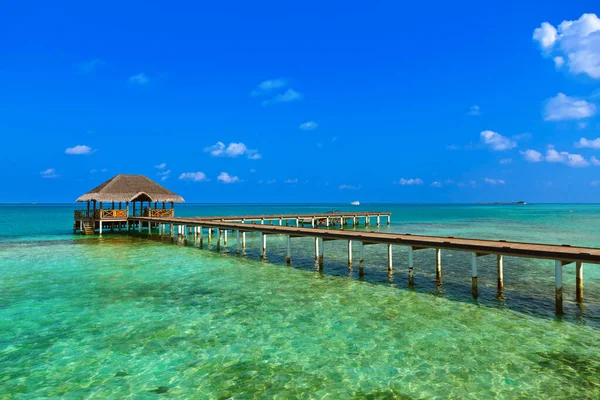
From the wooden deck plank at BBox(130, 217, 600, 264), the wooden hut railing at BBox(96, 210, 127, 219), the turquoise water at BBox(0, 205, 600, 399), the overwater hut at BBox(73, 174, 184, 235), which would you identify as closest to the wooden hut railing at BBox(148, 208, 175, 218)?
the overwater hut at BBox(73, 174, 184, 235)

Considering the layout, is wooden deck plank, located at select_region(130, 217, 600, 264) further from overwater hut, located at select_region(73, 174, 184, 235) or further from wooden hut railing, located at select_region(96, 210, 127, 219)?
wooden hut railing, located at select_region(96, 210, 127, 219)

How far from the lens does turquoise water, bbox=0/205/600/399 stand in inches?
238

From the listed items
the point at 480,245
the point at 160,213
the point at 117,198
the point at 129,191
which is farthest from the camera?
the point at 160,213

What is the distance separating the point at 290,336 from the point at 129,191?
28512 mm

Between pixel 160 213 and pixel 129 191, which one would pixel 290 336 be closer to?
pixel 129 191

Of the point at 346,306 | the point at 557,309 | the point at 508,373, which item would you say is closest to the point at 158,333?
the point at 346,306

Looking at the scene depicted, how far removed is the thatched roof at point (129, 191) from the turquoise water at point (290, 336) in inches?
668

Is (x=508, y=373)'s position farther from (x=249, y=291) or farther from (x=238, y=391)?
(x=249, y=291)

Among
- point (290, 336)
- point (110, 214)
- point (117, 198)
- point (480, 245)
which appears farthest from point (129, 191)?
point (480, 245)

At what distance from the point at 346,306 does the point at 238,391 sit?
5138 millimetres

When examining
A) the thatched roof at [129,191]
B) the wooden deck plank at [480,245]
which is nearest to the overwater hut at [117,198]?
the thatched roof at [129,191]

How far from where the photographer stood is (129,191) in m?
32.2

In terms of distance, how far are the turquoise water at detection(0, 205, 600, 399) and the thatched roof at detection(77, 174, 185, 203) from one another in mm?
16960

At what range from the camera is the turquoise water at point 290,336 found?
19.9 feet
